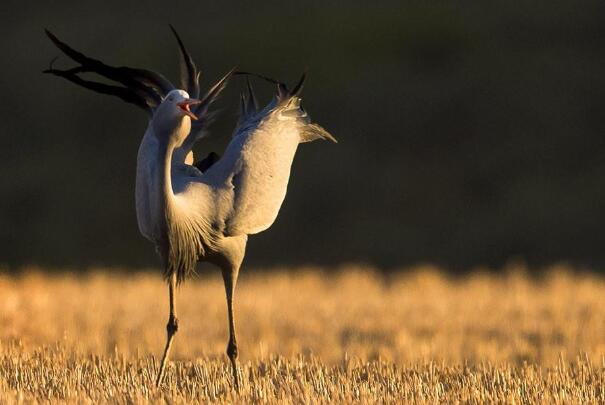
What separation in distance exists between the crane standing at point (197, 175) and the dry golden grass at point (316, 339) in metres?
0.59

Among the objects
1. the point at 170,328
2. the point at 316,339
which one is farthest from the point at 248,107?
the point at 316,339

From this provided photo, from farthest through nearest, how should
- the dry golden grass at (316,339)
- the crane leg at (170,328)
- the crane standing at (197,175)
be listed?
the crane leg at (170,328), the crane standing at (197,175), the dry golden grass at (316,339)

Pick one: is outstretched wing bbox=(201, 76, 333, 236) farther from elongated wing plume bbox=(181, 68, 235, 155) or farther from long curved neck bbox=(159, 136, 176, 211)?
long curved neck bbox=(159, 136, 176, 211)

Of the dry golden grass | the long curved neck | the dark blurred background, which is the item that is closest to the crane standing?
the long curved neck

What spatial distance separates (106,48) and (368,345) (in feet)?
72.0

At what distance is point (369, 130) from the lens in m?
29.0

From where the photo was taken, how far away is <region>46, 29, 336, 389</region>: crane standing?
22.5 feet

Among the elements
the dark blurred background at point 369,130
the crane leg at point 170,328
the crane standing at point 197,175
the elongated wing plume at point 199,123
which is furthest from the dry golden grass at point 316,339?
the dark blurred background at point 369,130

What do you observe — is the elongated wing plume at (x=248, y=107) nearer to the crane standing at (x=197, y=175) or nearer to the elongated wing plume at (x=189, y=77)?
the crane standing at (x=197, y=175)

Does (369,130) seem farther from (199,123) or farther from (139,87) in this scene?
(139,87)

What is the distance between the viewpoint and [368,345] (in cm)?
1016

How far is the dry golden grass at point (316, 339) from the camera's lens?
6.71 meters

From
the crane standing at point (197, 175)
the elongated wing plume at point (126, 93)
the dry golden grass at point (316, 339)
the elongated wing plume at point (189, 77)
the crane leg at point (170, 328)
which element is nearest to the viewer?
the dry golden grass at point (316, 339)

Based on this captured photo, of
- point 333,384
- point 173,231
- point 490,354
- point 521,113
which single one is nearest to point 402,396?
point 333,384
